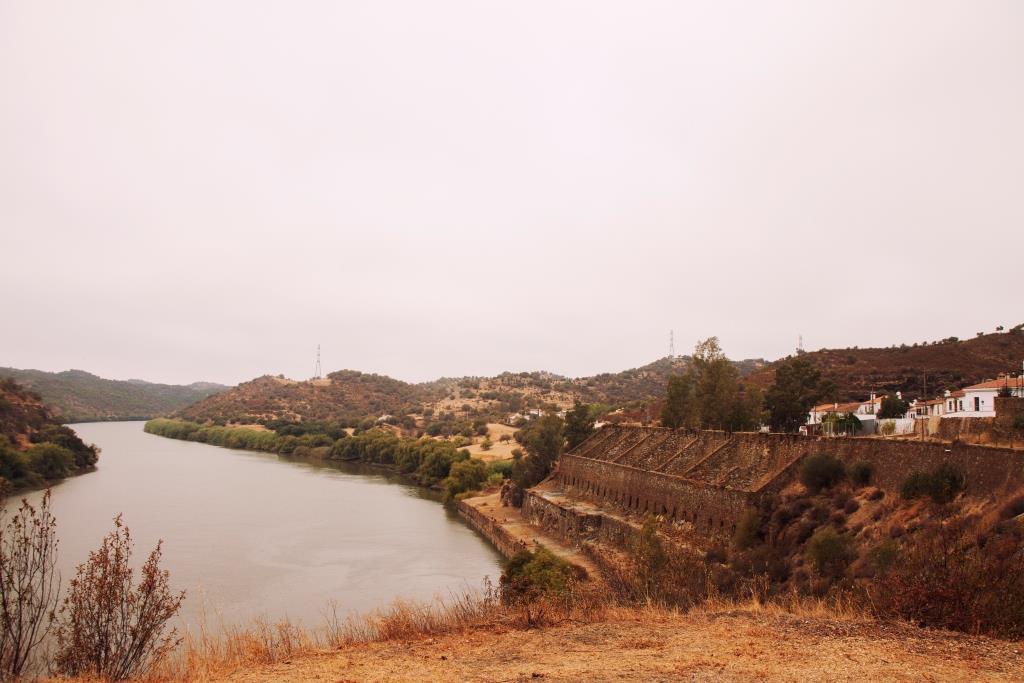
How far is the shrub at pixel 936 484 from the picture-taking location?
1823cm

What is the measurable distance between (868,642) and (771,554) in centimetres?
1380

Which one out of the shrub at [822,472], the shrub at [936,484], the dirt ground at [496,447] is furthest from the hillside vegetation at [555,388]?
the shrub at [936,484]

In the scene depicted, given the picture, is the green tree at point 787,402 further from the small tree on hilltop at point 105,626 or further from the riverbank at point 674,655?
the small tree on hilltop at point 105,626

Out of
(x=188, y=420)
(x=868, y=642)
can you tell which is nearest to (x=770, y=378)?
(x=868, y=642)

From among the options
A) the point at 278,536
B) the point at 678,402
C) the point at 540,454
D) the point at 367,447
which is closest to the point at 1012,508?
the point at 678,402

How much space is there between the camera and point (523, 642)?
340 inches

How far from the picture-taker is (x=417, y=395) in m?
168

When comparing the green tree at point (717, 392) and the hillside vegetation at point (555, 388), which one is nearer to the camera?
the green tree at point (717, 392)

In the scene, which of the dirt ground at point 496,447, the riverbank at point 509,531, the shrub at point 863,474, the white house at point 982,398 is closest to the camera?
the shrub at point 863,474

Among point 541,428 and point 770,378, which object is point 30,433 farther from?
point 770,378

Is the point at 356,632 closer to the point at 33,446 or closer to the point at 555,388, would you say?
the point at 33,446

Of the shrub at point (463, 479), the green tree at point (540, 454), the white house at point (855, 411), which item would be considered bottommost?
the shrub at point (463, 479)

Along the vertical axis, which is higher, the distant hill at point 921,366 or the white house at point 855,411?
the distant hill at point 921,366

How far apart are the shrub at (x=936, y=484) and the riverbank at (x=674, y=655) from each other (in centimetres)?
1134
